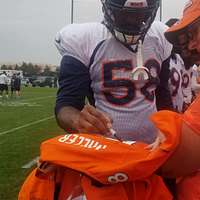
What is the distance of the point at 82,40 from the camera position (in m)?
2.43

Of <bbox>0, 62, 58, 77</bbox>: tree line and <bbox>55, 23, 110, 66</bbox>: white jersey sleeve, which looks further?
<bbox>0, 62, 58, 77</bbox>: tree line

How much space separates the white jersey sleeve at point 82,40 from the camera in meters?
2.42

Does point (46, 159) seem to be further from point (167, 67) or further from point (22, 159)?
point (22, 159)

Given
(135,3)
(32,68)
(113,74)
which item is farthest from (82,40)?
(32,68)

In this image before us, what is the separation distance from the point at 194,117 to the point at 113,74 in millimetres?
673

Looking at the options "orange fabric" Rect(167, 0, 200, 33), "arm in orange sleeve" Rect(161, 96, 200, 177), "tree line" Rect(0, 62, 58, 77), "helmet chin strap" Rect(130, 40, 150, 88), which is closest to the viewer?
"arm in orange sleeve" Rect(161, 96, 200, 177)

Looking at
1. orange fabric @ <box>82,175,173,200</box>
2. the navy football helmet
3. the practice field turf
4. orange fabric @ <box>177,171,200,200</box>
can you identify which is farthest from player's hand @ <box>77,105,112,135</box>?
the practice field turf

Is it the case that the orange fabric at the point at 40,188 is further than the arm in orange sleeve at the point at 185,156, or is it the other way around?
the orange fabric at the point at 40,188

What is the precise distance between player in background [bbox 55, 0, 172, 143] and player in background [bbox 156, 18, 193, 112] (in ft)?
0.46

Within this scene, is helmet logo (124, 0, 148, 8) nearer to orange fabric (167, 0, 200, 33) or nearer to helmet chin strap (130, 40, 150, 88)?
helmet chin strap (130, 40, 150, 88)

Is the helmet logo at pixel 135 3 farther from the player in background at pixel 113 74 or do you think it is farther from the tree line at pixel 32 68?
the tree line at pixel 32 68

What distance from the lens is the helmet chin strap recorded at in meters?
2.36

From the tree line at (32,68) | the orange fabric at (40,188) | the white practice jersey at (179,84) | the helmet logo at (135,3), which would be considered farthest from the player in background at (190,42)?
the tree line at (32,68)

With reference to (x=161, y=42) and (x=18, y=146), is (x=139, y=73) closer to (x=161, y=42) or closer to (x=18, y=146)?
(x=161, y=42)
